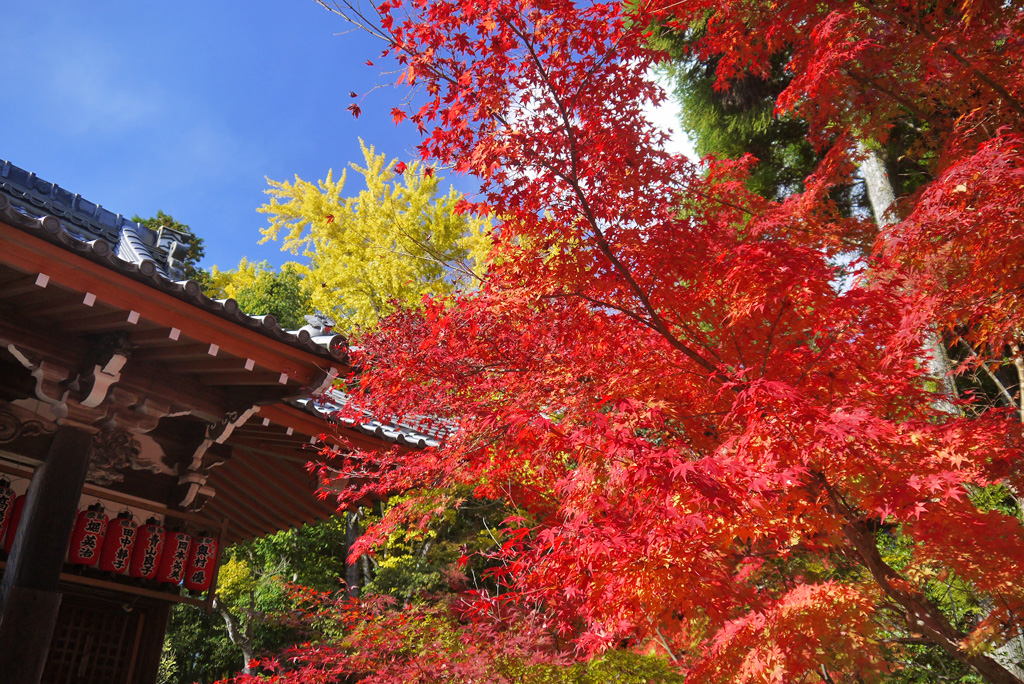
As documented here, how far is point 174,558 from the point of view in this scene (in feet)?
16.4

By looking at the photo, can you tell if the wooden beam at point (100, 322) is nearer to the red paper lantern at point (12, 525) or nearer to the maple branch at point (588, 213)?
the red paper lantern at point (12, 525)

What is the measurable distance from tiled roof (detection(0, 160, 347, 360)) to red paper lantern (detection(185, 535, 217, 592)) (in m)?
2.13

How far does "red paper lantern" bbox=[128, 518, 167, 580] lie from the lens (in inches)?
187

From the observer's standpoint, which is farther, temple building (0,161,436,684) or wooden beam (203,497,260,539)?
wooden beam (203,497,260,539)

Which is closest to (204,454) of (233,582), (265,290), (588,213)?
(588,213)

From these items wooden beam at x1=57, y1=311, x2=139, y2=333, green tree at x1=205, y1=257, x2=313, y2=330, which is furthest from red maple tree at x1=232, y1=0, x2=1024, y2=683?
green tree at x1=205, y1=257, x2=313, y2=330

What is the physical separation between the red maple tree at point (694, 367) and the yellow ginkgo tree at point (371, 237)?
26.4 ft

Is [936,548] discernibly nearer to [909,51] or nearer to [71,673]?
[909,51]

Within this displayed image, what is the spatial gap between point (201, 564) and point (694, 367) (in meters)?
4.26

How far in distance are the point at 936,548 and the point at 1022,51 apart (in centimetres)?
417

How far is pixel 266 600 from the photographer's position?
14172mm

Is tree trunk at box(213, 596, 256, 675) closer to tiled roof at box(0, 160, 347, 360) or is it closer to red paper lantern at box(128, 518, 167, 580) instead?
tiled roof at box(0, 160, 347, 360)

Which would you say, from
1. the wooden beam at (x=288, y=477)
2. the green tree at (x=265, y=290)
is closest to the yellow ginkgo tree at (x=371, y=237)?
the green tree at (x=265, y=290)

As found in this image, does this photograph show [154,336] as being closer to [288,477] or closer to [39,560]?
[39,560]
